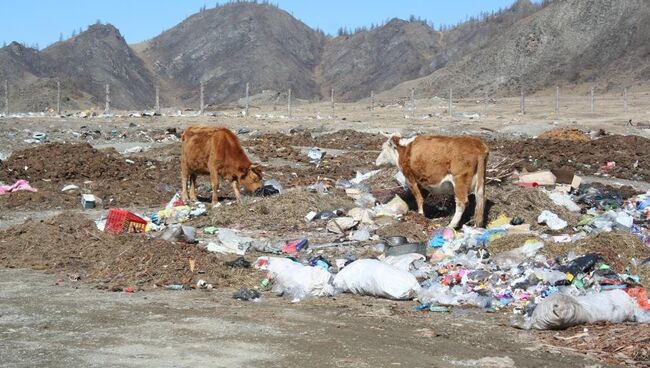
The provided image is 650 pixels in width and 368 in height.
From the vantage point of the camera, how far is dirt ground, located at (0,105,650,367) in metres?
6.82

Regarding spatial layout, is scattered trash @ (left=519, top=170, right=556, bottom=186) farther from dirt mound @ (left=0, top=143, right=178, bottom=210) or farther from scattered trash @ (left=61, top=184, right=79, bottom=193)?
scattered trash @ (left=61, top=184, right=79, bottom=193)

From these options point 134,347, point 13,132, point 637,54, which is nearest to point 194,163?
point 134,347

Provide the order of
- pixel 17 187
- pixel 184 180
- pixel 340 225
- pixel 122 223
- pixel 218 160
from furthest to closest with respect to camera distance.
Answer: pixel 17 187 → pixel 184 180 → pixel 218 160 → pixel 340 225 → pixel 122 223

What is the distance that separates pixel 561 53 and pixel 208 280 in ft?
231

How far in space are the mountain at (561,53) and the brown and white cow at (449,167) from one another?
53.7m

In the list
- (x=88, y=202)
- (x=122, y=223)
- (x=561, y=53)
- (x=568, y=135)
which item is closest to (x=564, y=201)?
(x=122, y=223)

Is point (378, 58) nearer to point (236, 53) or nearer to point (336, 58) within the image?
point (336, 58)

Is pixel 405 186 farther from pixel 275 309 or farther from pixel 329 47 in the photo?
pixel 329 47

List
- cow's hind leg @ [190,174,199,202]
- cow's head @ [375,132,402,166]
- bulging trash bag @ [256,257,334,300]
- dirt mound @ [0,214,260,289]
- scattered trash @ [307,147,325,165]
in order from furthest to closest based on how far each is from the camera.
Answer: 1. scattered trash @ [307,147,325,165]
2. cow's hind leg @ [190,174,199,202]
3. cow's head @ [375,132,402,166]
4. dirt mound @ [0,214,260,289]
5. bulging trash bag @ [256,257,334,300]

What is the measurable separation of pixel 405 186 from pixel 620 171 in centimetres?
824

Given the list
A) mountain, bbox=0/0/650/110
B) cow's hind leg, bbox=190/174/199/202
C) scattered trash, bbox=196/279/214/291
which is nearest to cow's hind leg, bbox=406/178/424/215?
cow's hind leg, bbox=190/174/199/202

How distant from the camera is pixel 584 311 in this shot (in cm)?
771

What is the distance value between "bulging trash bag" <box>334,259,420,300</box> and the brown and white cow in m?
4.17

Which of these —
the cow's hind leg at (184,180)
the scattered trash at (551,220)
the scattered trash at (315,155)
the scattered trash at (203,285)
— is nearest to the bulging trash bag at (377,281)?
the scattered trash at (203,285)
